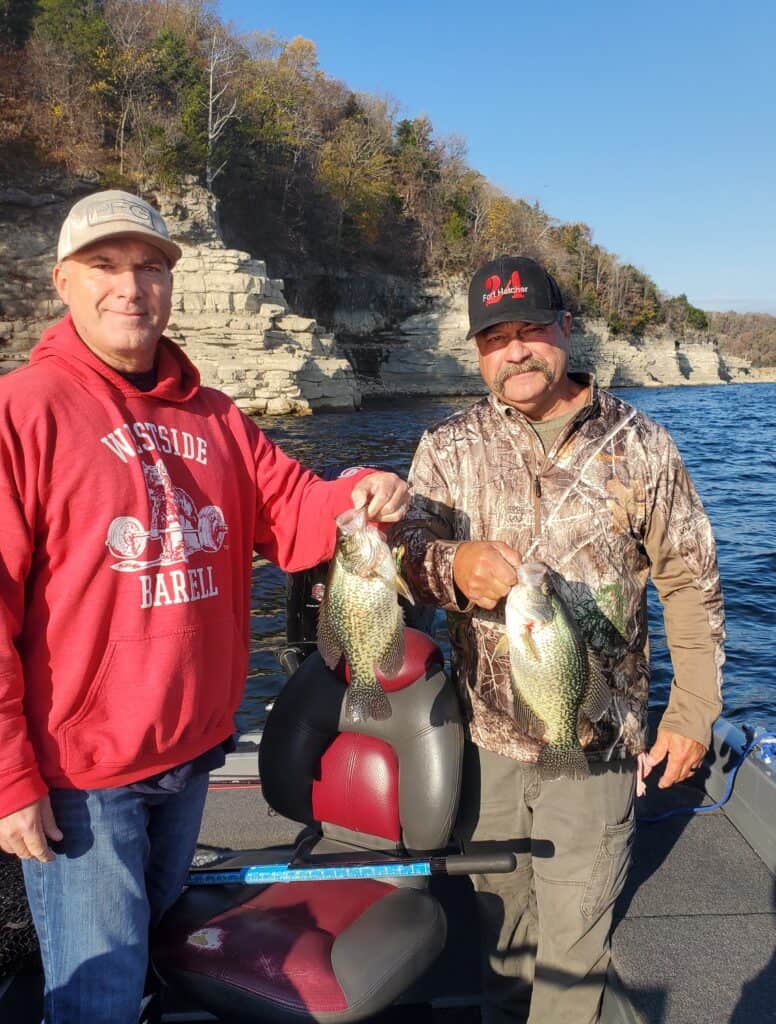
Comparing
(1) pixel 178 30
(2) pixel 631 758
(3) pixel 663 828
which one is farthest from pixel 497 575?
(1) pixel 178 30

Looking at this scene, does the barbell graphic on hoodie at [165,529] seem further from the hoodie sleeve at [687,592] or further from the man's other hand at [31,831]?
the hoodie sleeve at [687,592]

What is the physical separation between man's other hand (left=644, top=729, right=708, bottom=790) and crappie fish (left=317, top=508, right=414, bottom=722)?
4.23ft

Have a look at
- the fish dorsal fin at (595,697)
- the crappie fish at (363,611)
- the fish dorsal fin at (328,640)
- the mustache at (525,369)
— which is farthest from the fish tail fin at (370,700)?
the mustache at (525,369)

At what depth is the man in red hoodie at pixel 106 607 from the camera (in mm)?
2109

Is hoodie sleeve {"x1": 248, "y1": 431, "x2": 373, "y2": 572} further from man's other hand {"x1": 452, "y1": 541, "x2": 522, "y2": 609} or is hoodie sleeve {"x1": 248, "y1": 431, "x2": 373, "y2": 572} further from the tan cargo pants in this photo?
the tan cargo pants

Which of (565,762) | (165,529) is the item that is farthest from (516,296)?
(565,762)

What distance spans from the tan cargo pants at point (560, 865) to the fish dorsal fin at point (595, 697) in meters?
0.40

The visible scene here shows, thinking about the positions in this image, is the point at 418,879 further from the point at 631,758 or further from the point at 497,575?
the point at 497,575

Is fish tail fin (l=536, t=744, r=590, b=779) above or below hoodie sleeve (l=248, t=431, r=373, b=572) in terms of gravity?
below

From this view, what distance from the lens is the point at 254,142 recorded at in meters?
46.2

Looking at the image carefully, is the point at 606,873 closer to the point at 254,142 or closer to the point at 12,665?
the point at 12,665

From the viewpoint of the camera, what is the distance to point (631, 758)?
307 cm

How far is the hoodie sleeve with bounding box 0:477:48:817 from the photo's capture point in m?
2.03

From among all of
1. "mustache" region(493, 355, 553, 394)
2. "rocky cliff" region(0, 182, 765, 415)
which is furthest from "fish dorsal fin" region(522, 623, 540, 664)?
"rocky cliff" region(0, 182, 765, 415)
